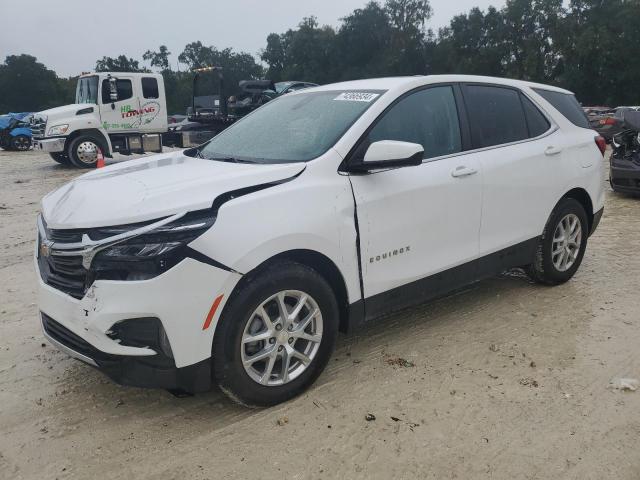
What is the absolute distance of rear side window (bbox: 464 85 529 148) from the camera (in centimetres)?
405

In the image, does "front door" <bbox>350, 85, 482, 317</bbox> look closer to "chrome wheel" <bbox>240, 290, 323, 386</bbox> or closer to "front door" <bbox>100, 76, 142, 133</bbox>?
"chrome wheel" <bbox>240, 290, 323, 386</bbox>

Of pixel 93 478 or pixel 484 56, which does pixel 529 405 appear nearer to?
pixel 93 478

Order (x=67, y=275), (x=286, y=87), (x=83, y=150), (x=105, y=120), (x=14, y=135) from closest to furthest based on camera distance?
(x=67, y=275) → (x=83, y=150) → (x=105, y=120) → (x=286, y=87) → (x=14, y=135)

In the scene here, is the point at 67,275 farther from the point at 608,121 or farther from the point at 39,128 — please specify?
the point at 608,121

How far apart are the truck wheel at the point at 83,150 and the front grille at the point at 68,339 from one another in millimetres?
13309

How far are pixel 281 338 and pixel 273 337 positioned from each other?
0.15 feet

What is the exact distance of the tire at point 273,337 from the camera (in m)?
2.81

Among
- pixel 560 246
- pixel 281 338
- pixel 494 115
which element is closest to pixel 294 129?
pixel 281 338

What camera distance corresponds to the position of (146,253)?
263cm

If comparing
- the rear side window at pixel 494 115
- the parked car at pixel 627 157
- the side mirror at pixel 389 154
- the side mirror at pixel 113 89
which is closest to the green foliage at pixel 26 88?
the side mirror at pixel 113 89

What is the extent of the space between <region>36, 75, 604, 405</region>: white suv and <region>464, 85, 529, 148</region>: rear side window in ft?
0.04

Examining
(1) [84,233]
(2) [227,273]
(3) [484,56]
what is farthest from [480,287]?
(3) [484,56]

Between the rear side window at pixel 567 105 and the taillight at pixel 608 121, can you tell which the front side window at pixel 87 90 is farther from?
the taillight at pixel 608 121

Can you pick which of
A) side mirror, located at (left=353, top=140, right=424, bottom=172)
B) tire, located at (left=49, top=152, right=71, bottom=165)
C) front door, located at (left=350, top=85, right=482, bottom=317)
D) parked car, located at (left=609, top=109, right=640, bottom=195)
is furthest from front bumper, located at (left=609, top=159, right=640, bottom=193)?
tire, located at (left=49, top=152, right=71, bottom=165)
